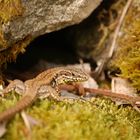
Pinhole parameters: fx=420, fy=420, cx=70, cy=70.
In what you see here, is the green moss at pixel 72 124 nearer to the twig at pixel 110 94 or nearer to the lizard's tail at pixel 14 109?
the lizard's tail at pixel 14 109

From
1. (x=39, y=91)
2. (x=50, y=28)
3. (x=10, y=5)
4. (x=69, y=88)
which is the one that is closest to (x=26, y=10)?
(x=10, y=5)

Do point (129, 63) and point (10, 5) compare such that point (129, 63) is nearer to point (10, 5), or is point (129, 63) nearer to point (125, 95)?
point (125, 95)

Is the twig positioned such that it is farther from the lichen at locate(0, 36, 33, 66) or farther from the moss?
the lichen at locate(0, 36, 33, 66)

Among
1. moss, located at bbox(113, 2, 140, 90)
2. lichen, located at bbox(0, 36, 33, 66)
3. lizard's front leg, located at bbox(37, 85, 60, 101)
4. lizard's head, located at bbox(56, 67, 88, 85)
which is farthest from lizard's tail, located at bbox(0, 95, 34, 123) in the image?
moss, located at bbox(113, 2, 140, 90)

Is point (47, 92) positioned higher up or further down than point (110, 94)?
higher up

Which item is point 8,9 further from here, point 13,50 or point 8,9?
point 13,50

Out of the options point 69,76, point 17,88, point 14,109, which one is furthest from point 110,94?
point 14,109

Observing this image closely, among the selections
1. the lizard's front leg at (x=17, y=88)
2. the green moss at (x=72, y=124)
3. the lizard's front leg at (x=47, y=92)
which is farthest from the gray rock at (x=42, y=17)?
Result: the green moss at (x=72, y=124)
